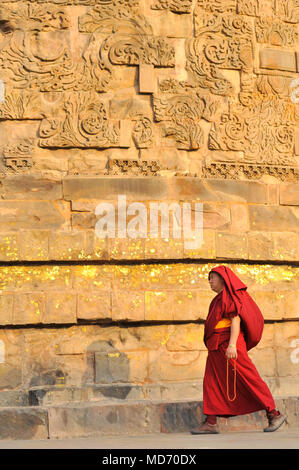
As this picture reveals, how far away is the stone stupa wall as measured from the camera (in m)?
8.76

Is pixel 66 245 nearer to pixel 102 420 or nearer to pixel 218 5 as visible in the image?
pixel 102 420

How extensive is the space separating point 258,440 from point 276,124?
4.28 m

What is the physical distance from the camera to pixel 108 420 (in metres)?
8.19

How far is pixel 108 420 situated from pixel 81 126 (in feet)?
10.7

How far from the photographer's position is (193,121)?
9.56 m

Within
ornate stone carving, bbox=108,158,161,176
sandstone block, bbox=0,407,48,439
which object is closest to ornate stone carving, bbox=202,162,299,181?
ornate stone carving, bbox=108,158,161,176

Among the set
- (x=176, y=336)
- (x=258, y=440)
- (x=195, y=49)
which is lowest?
(x=258, y=440)

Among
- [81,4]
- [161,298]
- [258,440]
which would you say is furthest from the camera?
[81,4]

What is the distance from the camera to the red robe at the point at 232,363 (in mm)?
7633

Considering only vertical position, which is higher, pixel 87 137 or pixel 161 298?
pixel 87 137

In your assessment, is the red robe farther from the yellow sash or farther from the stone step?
the stone step

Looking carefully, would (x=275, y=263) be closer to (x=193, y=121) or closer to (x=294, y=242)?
(x=294, y=242)

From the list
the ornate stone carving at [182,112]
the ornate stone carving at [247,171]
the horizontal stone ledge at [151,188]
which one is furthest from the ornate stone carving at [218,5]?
the horizontal stone ledge at [151,188]
